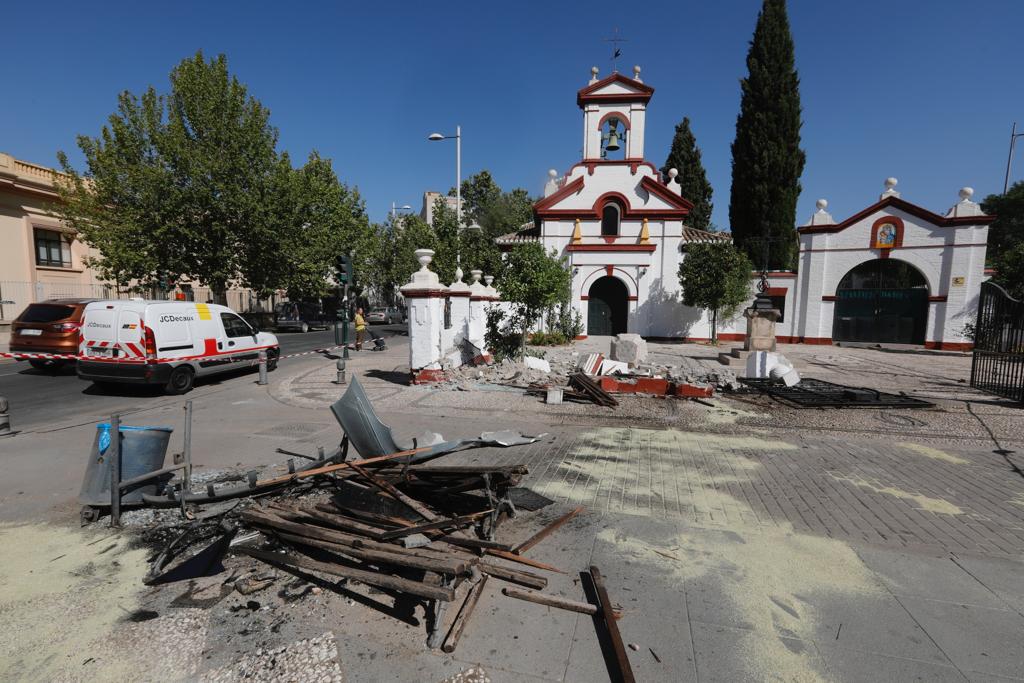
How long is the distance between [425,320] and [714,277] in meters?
14.9

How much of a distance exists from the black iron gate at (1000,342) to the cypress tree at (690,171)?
2755cm

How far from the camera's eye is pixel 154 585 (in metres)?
3.33

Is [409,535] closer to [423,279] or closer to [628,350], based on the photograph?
[423,279]

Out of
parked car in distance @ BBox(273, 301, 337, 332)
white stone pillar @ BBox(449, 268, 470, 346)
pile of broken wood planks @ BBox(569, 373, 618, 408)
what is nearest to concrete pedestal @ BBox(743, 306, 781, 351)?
pile of broken wood planks @ BBox(569, 373, 618, 408)

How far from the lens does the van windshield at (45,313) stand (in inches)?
478

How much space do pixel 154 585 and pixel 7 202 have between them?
89.7 ft

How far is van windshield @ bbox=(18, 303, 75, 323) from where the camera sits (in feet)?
39.8

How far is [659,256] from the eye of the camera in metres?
23.3

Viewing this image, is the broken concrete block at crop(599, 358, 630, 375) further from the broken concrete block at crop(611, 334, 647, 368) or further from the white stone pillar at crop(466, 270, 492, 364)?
the white stone pillar at crop(466, 270, 492, 364)

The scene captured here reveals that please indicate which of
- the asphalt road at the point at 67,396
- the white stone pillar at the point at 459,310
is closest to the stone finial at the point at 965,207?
the white stone pillar at the point at 459,310

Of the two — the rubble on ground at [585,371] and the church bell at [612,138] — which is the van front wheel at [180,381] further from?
the church bell at [612,138]

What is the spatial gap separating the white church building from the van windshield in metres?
17.7

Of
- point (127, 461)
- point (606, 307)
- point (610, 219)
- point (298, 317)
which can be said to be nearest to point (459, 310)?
point (127, 461)

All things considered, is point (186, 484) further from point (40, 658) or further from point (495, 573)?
point (495, 573)
